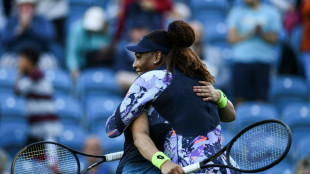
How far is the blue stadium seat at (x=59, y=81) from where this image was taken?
985 cm

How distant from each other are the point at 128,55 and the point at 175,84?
482 centimetres

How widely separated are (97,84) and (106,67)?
489mm

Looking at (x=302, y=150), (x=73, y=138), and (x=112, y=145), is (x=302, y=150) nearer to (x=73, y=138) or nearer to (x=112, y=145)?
(x=112, y=145)

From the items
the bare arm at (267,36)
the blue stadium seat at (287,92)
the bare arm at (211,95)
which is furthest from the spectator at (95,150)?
the bare arm at (211,95)

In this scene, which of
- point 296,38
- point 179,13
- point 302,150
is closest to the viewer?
point 302,150

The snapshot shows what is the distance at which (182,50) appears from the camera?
486 cm

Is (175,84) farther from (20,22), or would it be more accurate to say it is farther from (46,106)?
(20,22)

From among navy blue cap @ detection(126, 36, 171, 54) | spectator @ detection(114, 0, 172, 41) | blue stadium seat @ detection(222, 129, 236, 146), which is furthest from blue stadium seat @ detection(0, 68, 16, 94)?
navy blue cap @ detection(126, 36, 171, 54)

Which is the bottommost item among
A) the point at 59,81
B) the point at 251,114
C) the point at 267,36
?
the point at 251,114

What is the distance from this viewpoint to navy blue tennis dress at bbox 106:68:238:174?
468cm

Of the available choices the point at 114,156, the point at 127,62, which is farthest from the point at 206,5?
the point at 114,156

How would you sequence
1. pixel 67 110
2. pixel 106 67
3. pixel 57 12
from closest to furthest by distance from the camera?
1. pixel 67 110
2. pixel 106 67
3. pixel 57 12

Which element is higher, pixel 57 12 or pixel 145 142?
pixel 57 12

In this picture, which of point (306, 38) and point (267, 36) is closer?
point (267, 36)
